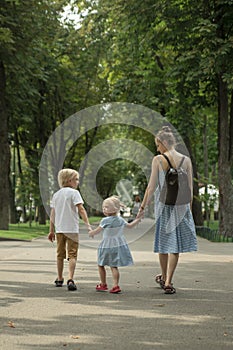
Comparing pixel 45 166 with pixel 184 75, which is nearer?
pixel 184 75

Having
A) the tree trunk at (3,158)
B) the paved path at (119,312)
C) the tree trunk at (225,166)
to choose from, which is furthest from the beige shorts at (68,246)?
the tree trunk at (3,158)

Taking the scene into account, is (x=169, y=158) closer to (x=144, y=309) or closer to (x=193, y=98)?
(x=144, y=309)

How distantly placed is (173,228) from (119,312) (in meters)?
2.14

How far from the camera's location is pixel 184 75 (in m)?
23.5

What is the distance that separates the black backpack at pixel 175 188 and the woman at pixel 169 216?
7 cm

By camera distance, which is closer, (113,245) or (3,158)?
(113,245)

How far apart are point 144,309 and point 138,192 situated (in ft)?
234

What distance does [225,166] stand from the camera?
24281mm

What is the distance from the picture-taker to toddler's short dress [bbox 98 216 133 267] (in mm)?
9789

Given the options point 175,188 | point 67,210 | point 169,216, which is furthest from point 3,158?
point 175,188

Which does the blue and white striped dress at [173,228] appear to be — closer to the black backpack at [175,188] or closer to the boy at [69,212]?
the black backpack at [175,188]

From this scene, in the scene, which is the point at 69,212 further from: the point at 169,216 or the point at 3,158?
the point at 3,158

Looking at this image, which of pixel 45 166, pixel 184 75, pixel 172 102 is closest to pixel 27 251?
pixel 184 75

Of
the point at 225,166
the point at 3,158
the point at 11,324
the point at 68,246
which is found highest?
the point at 3,158
